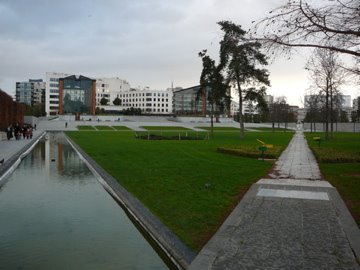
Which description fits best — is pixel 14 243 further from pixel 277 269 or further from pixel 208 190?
pixel 208 190

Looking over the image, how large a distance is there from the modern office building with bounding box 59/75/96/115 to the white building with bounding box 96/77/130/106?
2454 inches

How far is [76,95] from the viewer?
108 meters

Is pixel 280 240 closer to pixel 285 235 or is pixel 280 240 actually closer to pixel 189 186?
pixel 285 235

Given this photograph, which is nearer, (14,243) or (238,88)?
(14,243)

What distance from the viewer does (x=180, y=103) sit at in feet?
567

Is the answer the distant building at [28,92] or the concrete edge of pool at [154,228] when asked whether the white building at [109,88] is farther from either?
the concrete edge of pool at [154,228]

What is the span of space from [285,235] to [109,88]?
182m

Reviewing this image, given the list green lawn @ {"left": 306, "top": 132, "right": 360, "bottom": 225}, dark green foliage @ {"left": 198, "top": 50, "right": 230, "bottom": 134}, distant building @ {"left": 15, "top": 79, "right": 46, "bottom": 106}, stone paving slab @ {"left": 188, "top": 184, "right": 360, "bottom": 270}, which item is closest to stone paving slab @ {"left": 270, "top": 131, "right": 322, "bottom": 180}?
green lawn @ {"left": 306, "top": 132, "right": 360, "bottom": 225}

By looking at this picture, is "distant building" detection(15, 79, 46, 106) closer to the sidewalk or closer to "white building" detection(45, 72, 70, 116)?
"white building" detection(45, 72, 70, 116)

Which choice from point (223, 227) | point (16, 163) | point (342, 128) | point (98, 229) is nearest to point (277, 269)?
point (223, 227)

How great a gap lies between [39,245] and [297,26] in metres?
6.11

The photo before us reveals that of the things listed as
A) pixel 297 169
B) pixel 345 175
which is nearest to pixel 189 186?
pixel 297 169

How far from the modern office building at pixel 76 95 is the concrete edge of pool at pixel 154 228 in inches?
3908

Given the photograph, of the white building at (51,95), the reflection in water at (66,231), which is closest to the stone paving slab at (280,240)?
the reflection in water at (66,231)
